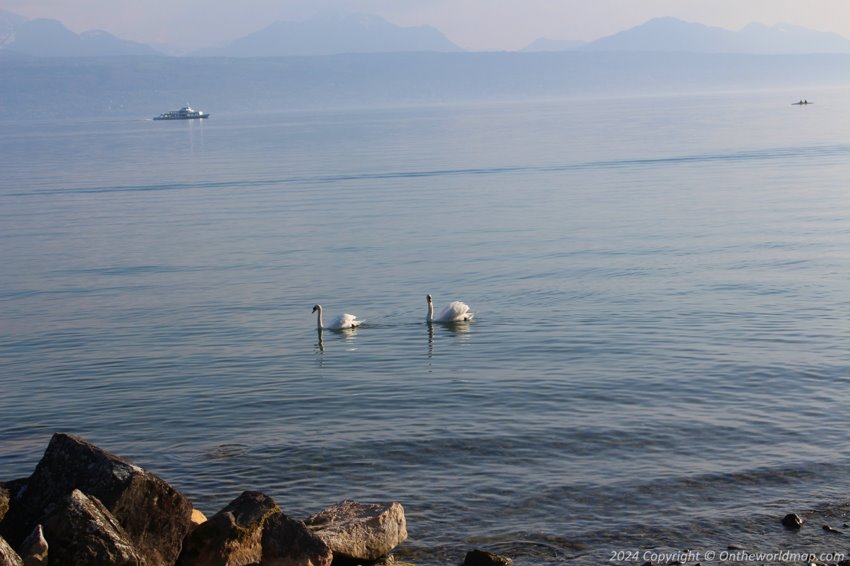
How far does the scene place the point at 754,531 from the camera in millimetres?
14523

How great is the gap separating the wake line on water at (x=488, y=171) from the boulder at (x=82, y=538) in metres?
62.4

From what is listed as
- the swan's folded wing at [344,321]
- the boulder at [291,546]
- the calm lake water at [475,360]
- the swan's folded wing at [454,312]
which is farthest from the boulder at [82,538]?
the swan's folded wing at [454,312]

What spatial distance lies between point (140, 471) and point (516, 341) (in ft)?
51.4

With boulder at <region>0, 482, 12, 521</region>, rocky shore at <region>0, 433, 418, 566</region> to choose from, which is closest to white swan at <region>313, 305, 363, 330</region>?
rocky shore at <region>0, 433, 418, 566</region>

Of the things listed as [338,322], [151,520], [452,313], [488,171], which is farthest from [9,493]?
[488,171]

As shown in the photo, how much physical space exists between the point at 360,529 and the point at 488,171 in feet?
217

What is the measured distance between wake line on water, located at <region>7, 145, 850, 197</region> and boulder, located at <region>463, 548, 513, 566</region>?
6102cm

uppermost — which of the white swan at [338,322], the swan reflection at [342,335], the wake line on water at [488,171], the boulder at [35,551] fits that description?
the wake line on water at [488,171]

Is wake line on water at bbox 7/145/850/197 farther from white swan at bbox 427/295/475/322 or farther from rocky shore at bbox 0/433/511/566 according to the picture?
rocky shore at bbox 0/433/511/566

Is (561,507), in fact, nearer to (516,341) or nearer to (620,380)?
(620,380)

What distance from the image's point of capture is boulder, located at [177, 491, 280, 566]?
12.4 m

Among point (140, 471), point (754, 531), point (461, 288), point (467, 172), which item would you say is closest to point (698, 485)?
point (754, 531)

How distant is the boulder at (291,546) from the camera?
12516 millimetres

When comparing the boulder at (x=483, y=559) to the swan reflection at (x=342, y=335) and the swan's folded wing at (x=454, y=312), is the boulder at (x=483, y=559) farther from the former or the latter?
the swan's folded wing at (x=454, y=312)
